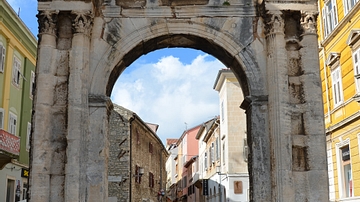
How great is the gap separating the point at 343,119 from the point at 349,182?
2.09 metres

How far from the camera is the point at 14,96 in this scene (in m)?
22.1

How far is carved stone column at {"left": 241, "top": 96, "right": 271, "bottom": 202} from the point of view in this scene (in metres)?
9.91

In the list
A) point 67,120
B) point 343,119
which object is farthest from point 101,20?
point 343,119

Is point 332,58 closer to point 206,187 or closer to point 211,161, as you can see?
point 211,161

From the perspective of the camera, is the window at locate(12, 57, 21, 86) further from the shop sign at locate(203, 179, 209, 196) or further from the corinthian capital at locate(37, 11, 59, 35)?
the shop sign at locate(203, 179, 209, 196)

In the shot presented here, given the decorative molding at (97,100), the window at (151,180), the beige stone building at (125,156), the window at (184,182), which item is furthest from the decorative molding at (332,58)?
the window at (184,182)

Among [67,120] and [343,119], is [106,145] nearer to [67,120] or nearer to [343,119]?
[67,120]

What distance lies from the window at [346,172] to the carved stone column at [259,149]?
7.45 meters

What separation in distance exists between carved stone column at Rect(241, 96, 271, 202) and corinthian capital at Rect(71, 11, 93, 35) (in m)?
3.64

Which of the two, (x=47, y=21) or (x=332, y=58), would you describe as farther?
(x=332, y=58)

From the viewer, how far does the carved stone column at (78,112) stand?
9648 mm

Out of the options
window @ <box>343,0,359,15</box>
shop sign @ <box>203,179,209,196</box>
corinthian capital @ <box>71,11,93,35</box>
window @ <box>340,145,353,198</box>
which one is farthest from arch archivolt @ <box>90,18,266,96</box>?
shop sign @ <box>203,179,209,196</box>

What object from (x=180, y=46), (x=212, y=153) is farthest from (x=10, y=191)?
(x=212, y=153)

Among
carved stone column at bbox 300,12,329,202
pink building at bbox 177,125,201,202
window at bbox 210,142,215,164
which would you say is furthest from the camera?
pink building at bbox 177,125,201,202
